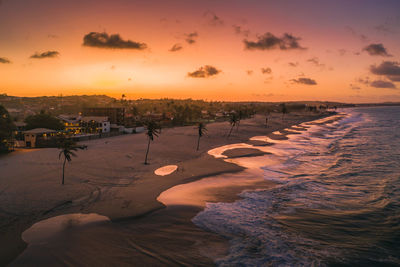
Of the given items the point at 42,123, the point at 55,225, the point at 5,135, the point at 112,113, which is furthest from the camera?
the point at 112,113

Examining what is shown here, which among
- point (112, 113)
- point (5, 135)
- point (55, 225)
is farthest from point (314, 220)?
point (112, 113)

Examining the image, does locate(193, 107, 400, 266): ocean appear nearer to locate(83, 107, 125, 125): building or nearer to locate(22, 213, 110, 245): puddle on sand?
locate(22, 213, 110, 245): puddle on sand

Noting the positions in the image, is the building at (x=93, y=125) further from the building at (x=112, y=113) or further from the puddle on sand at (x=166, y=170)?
the puddle on sand at (x=166, y=170)

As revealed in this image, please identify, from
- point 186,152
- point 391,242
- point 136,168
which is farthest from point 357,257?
point 186,152

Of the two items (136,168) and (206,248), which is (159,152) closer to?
(136,168)

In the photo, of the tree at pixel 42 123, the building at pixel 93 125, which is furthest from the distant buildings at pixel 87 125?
the tree at pixel 42 123

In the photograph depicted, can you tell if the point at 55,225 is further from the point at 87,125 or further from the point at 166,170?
the point at 87,125

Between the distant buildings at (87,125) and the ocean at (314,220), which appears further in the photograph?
the distant buildings at (87,125)

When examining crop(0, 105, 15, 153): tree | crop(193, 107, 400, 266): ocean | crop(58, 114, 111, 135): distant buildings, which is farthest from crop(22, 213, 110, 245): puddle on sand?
crop(58, 114, 111, 135): distant buildings
